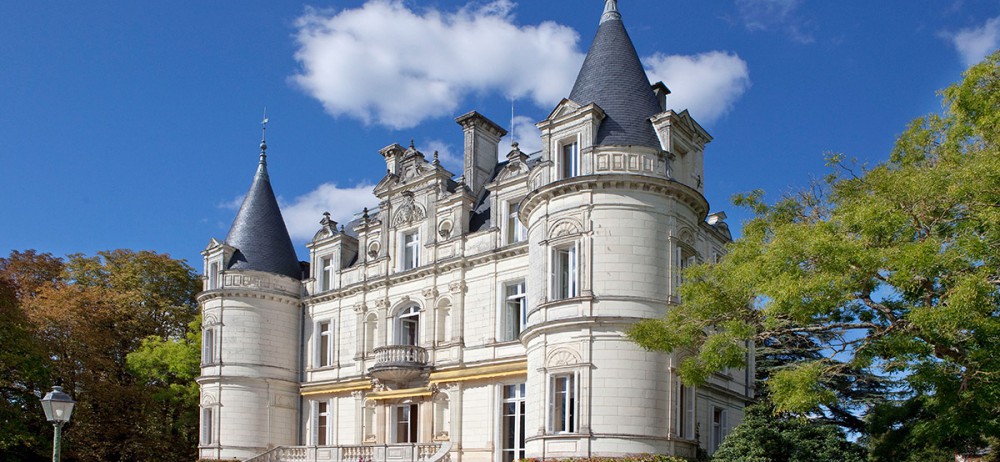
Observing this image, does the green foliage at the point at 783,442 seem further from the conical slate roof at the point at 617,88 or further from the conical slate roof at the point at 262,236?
the conical slate roof at the point at 262,236

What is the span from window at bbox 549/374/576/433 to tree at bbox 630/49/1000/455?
17.6 feet

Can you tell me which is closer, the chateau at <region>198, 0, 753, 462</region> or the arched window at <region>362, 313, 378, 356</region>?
the chateau at <region>198, 0, 753, 462</region>

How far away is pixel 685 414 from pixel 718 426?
13.9 ft

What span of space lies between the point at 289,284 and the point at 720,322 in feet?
71.0

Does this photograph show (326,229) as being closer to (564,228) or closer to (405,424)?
(405,424)

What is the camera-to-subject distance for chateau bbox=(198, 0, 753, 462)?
24031 millimetres

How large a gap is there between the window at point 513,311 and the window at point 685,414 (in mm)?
6213

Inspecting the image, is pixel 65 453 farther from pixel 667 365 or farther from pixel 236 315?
pixel 667 365

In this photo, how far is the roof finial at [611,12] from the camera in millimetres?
28078

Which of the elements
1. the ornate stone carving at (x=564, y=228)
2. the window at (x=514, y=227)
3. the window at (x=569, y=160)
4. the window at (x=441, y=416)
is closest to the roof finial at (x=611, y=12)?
the window at (x=569, y=160)

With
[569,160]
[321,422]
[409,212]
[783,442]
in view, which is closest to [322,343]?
[321,422]

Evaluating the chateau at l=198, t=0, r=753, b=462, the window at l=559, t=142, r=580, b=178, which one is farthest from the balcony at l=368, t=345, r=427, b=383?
the window at l=559, t=142, r=580, b=178

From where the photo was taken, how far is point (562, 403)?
2430 centimetres

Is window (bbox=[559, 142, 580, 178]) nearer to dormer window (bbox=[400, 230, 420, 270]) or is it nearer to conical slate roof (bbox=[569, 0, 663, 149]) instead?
conical slate roof (bbox=[569, 0, 663, 149])
